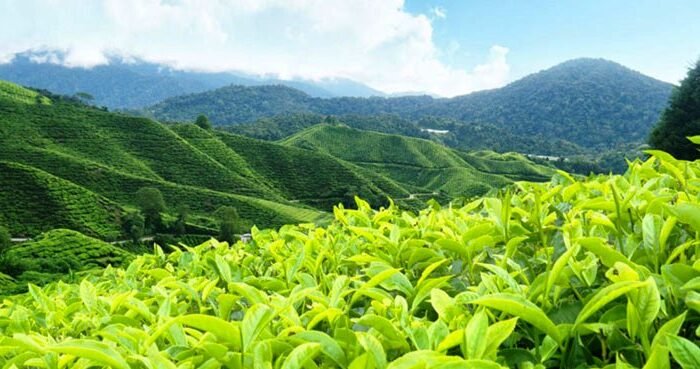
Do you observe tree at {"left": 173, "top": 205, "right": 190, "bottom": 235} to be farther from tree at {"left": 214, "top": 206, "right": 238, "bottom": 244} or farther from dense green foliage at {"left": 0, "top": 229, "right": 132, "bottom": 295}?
dense green foliage at {"left": 0, "top": 229, "right": 132, "bottom": 295}

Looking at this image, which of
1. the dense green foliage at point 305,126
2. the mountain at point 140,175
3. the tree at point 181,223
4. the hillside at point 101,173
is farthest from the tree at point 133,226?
the dense green foliage at point 305,126

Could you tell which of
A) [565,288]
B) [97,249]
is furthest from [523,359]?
[97,249]

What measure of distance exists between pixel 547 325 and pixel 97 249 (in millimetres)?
44795

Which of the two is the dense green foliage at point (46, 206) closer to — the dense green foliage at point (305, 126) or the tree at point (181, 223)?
the tree at point (181, 223)

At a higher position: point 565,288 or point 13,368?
point 565,288

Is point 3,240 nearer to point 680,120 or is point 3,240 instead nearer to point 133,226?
point 133,226

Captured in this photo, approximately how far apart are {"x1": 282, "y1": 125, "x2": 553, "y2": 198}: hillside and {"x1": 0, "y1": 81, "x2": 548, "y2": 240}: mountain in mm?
2186

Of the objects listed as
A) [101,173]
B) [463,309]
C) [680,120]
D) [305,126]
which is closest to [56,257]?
[101,173]

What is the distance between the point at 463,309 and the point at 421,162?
10492cm

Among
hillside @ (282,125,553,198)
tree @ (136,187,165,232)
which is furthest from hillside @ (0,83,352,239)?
hillside @ (282,125,553,198)

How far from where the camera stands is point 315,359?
1.17m

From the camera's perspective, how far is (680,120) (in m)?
29.6

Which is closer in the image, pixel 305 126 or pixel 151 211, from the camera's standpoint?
pixel 151 211

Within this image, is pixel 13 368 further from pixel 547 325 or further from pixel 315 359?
pixel 547 325
